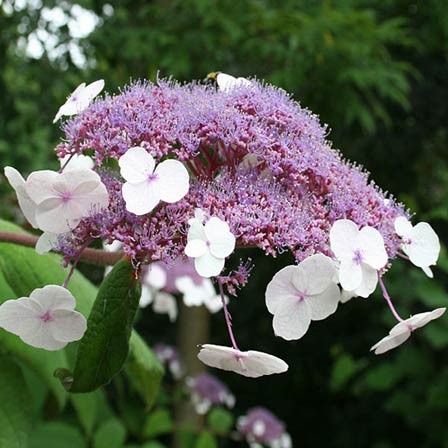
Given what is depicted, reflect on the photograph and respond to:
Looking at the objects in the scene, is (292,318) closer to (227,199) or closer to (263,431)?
(227,199)

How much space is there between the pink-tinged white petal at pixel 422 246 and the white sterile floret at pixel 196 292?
739 millimetres

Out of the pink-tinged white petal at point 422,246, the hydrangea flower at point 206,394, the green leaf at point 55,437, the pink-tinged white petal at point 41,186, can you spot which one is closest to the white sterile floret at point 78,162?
the pink-tinged white petal at point 41,186

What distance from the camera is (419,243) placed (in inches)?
33.2

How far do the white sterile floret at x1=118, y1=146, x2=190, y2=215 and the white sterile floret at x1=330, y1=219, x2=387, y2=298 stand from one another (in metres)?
0.14

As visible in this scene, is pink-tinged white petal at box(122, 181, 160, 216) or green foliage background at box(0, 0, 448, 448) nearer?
pink-tinged white petal at box(122, 181, 160, 216)

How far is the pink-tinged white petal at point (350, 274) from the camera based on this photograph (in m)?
0.71

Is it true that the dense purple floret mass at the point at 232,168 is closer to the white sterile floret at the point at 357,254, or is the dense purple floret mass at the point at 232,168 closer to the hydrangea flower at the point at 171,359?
the white sterile floret at the point at 357,254

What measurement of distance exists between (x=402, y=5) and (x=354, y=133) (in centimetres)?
75

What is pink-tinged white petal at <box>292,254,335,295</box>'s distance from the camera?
27.6 inches

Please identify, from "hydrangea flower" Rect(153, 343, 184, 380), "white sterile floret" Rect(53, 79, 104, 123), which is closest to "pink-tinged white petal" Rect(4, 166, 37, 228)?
"white sterile floret" Rect(53, 79, 104, 123)

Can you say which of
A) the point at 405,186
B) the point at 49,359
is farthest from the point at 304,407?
the point at 49,359

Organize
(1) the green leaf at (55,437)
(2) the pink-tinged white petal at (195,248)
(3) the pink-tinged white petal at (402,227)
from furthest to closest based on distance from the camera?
(1) the green leaf at (55,437) → (3) the pink-tinged white petal at (402,227) → (2) the pink-tinged white petal at (195,248)

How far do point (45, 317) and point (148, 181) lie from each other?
0.49 feet

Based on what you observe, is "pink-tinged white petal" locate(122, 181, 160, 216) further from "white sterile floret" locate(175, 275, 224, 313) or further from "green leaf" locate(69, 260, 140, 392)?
"white sterile floret" locate(175, 275, 224, 313)
